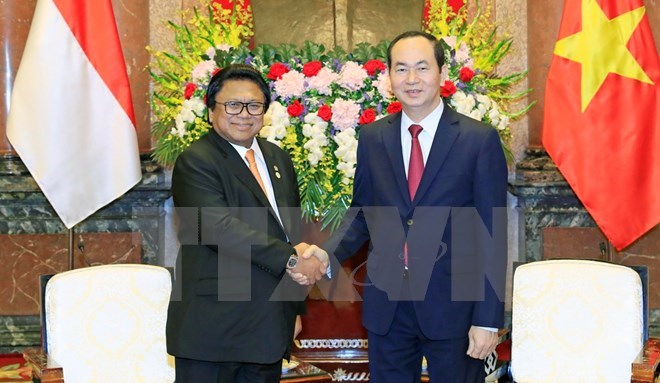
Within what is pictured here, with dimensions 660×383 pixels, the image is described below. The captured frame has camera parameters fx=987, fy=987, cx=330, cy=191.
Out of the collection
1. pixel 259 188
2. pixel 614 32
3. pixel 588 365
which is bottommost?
pixel 588 365

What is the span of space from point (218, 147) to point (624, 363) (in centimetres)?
190

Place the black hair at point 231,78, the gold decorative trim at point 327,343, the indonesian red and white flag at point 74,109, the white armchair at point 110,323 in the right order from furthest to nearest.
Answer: the indonesian red and white flag at point 74,109 → the gold decorative trim at point 327,343 → the white armchair at point 110,323 → the black hair at point 231,78

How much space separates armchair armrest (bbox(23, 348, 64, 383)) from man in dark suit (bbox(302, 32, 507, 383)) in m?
1.19

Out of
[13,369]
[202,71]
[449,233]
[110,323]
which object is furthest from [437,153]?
[13,369]

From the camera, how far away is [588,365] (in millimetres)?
4125

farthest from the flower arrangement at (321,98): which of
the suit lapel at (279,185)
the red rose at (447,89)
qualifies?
the suit lapel at (279,185)

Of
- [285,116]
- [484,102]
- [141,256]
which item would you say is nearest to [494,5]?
[484,102]

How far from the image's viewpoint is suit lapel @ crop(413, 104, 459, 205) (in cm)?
340

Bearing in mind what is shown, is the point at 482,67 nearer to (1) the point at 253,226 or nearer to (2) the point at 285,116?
(2) the point at 285,116

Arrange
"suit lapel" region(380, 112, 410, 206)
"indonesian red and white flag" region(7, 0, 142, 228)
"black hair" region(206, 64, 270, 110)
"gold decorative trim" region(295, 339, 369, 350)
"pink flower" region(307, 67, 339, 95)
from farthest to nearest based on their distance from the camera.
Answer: "indonesian red and white flag" region(7, 0, 142, 228)
"gold decorative trim" region(295, 339, 369, 350)
"pink flower" region(307, 67, 339, 95)
"black hair" region(206, 64, 270, 110)
"suit lapel" region(380, 112, 410, 206)

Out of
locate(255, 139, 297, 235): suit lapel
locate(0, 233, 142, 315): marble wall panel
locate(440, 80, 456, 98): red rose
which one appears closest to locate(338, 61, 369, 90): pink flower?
locate(440, 80, 456, 98): red rose

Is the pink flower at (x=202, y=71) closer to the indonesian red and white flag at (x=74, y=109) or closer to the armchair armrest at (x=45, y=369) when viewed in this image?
the indonesian red and white flag at (x=74, y=109)

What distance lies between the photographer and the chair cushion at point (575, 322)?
408 centimetres

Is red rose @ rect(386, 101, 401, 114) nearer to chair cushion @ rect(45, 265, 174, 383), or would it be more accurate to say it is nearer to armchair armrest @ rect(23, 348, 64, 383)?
chair cushion @ rect(45, 265, 174, 383)
